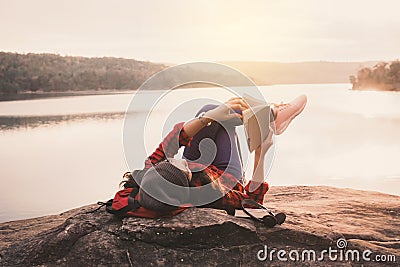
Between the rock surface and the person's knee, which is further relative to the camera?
the person's knee

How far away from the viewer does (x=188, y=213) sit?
5.33ft

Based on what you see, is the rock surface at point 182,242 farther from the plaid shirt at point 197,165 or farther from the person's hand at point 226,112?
the person's hand at point 226,112

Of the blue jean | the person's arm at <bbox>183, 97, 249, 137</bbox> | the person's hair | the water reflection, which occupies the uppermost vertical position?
the person's arm at <bbox>183, 97, 249, 137</bbox>

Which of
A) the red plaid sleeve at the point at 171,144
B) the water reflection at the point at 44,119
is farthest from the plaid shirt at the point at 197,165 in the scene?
the water reflection at the point at 44,119

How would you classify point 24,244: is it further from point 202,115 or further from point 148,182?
point 202,115

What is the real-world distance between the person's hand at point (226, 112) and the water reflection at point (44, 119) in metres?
5.86

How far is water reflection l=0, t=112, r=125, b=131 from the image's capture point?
7.34 m

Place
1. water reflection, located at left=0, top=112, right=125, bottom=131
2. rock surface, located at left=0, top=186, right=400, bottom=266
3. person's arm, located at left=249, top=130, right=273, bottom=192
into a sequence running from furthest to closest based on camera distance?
water reflection, located at left=0, top=112, right=125, bottom=131, person's arm, located at left=249, top=130, right=273, bottom=192, rock surface, located at left=0, top=186, right=400, bottom=266

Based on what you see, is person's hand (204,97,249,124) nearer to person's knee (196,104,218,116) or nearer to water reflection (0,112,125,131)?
person's knee (196,104,218,116)

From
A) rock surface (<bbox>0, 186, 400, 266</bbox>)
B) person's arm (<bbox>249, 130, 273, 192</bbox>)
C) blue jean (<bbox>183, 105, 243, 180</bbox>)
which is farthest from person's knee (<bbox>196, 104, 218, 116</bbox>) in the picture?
rock surface (<bbox>0, 186, 400, 266</bbox>)

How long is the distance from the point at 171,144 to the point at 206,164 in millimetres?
122

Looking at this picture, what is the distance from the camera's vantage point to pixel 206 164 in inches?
67.2

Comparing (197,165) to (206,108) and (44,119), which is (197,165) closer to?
(206,108)

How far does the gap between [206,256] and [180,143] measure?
342mm
